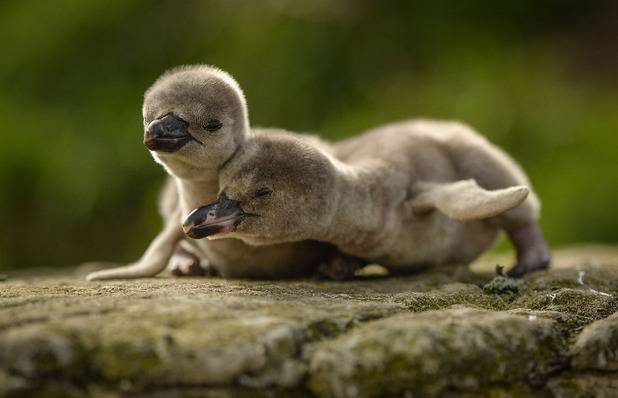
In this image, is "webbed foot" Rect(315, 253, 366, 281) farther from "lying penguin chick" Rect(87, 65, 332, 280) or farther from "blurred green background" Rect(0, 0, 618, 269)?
"blurred green background" Rect(0, 0, 618, 269)

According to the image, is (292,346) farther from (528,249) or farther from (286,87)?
(286,87)

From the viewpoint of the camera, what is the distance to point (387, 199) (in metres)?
3.83

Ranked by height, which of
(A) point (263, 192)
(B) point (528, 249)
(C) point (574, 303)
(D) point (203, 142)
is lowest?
(C) point (574, 303)

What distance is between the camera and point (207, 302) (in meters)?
2.67

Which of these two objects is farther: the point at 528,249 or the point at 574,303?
the point at 528,249

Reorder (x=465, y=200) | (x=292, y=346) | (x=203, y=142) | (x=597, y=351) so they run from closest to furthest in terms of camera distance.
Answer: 1. (x=292, y=346)
2. (x=597, y=351)
3. (x=203, y=142)
4. (x=465, y=200)

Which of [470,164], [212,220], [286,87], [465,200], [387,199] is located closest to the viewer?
[212,220]

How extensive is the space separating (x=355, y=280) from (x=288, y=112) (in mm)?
4464

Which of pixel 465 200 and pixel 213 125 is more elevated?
pixel 213 125

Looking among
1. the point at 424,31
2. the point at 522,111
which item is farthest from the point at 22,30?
the point at 522,111

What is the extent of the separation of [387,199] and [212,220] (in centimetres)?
94

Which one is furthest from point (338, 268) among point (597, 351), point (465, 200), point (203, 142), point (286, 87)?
point (286, 87)

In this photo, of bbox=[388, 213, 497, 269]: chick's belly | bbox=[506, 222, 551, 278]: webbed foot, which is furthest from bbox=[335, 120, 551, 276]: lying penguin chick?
bbox=[388, 213, 497, 269]: chick's belly

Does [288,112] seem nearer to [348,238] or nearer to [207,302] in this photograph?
[348,238]
